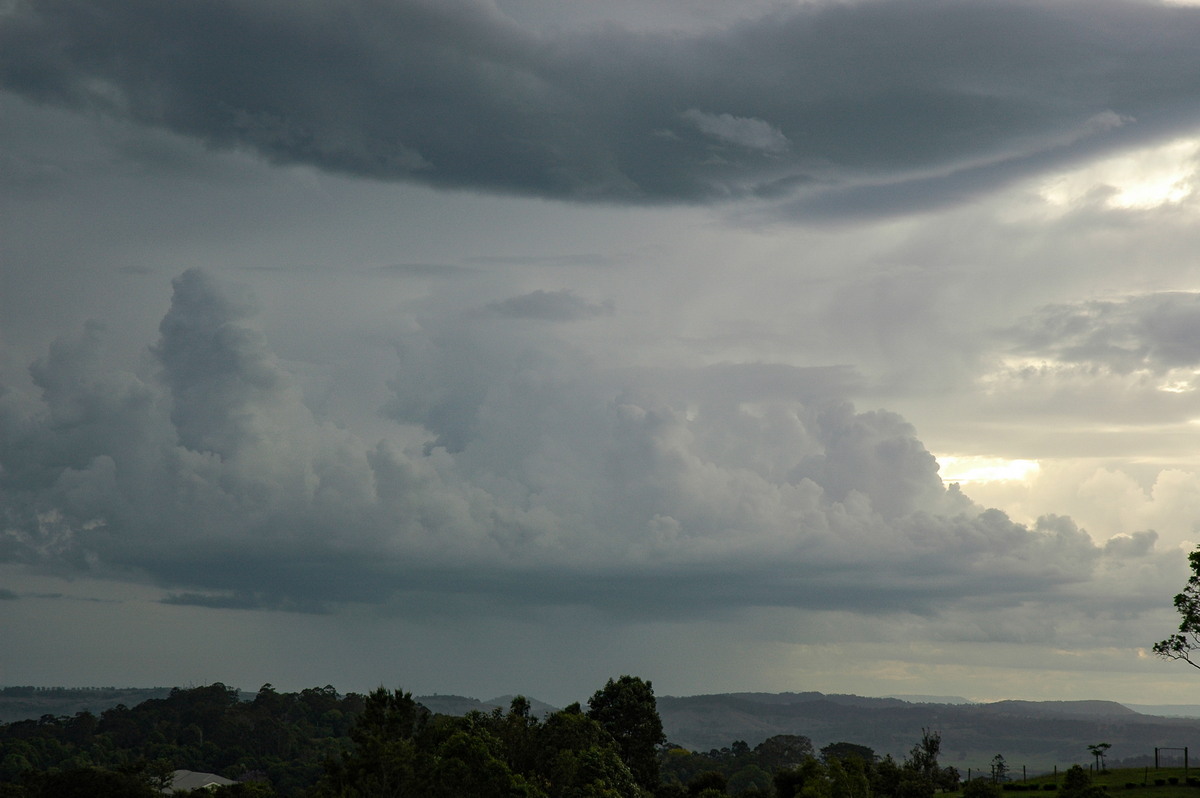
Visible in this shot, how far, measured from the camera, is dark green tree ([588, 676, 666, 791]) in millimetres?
129000

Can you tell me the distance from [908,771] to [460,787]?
68.7 metres

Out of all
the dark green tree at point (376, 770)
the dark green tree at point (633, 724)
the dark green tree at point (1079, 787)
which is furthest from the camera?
the dark green tree at point (633, 724)

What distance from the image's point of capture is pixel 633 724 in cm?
13012

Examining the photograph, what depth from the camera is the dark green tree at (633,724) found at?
423 ft

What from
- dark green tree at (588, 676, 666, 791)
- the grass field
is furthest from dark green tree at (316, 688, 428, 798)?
the grass field

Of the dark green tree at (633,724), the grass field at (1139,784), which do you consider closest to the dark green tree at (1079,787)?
the grass field at (1139,784)

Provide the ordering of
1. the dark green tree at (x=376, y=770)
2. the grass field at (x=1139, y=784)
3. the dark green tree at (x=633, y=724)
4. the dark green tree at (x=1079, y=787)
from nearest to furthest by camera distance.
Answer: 1. the dark green tree at (x=376, y=770)
2. the dark green tree at (x=1079, y=787)
3. the grass field at (x=1139, y=784)
4. the dark green tree at (x=633, y=724)

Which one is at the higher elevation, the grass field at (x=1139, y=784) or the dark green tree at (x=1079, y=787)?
the dark green tree at (x=1079, y=787)

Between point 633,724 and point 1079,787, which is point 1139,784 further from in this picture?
point 633,724

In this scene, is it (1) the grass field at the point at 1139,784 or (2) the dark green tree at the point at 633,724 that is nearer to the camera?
(1) the grass field at the point at 1139,784

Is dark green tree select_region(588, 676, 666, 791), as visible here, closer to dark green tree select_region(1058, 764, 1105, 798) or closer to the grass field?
the grass field

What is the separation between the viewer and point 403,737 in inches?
3548

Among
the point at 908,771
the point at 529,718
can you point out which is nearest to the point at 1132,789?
the point at 908,771

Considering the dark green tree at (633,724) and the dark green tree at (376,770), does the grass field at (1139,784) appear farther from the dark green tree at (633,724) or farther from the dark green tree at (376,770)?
the dark green tree at (376,770)
